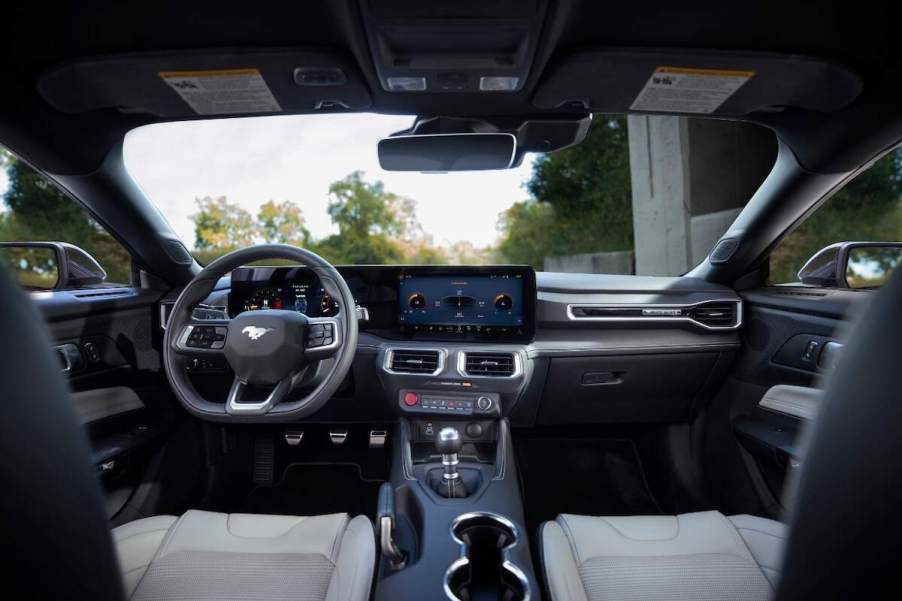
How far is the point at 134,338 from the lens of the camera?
99.2 inches

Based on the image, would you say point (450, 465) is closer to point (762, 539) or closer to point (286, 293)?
point (286, 293)

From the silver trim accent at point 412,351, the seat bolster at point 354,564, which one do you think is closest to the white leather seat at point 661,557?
the seat bolster at point 354,564

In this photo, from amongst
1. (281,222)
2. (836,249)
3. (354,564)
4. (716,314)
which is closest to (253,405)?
(354,564)

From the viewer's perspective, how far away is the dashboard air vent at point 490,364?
2.52 m

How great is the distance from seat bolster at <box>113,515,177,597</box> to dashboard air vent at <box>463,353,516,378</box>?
133 centimetres

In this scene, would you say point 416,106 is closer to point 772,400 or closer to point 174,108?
point 174,108

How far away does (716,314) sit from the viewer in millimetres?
2721

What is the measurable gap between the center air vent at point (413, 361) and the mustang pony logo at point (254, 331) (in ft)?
2.64

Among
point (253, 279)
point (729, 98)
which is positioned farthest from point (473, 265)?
point (729, 98)

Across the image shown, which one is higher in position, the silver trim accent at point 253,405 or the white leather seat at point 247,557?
the silver trim accent at point 253,405

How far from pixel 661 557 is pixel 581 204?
9.89 metres

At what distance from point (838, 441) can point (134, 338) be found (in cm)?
272

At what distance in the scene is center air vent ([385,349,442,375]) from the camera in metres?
2.55

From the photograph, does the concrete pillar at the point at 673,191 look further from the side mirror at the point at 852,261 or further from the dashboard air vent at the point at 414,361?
the dashboard air vent at the point at 414,361
